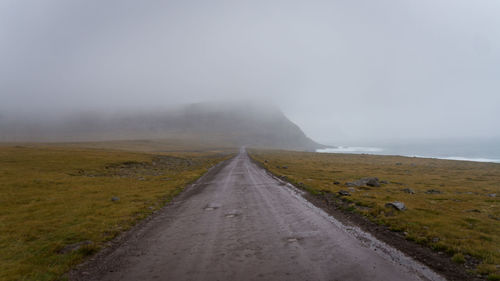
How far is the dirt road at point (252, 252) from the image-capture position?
26.6ft

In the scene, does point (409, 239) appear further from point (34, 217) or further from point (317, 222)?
point (34, 217)

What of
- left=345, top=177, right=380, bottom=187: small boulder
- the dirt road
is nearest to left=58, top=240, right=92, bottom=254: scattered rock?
the dirt road

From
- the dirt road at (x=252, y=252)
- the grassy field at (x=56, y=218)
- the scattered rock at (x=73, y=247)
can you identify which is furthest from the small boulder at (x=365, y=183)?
the scattered rock at (x=73, y=247)

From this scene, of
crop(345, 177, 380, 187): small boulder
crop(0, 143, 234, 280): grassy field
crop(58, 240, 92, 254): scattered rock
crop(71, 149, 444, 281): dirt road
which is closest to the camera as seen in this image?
crop(71, 149, 444, 281): dirt road

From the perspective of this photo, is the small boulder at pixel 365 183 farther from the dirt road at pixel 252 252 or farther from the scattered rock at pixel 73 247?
the scattered rock at pixel 73 247

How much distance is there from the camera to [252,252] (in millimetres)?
9914

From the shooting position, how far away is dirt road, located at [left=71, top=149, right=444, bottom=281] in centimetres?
809

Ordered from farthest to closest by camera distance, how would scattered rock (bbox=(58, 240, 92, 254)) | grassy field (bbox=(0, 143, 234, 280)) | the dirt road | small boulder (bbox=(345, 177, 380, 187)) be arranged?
small boulder (bbox=(345, 177, 380, 187)), scattered rock (bbox=(58, 240, 92, 254)), grassy field (bbox=(0, 143, 234, 280)), the dirt road

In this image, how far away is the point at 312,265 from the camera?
8.47 meters

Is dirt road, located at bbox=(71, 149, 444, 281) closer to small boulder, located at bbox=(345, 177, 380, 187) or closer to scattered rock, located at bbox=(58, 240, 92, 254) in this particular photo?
scattered rock, located at bbox=(58, 240, 92, 254)

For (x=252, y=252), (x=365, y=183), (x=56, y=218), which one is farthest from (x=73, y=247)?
(x=365, y=183)

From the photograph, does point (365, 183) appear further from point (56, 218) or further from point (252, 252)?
point (56, 218)

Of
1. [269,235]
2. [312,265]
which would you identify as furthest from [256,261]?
[269,235]

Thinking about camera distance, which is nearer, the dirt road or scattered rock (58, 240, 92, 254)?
the dirt road
